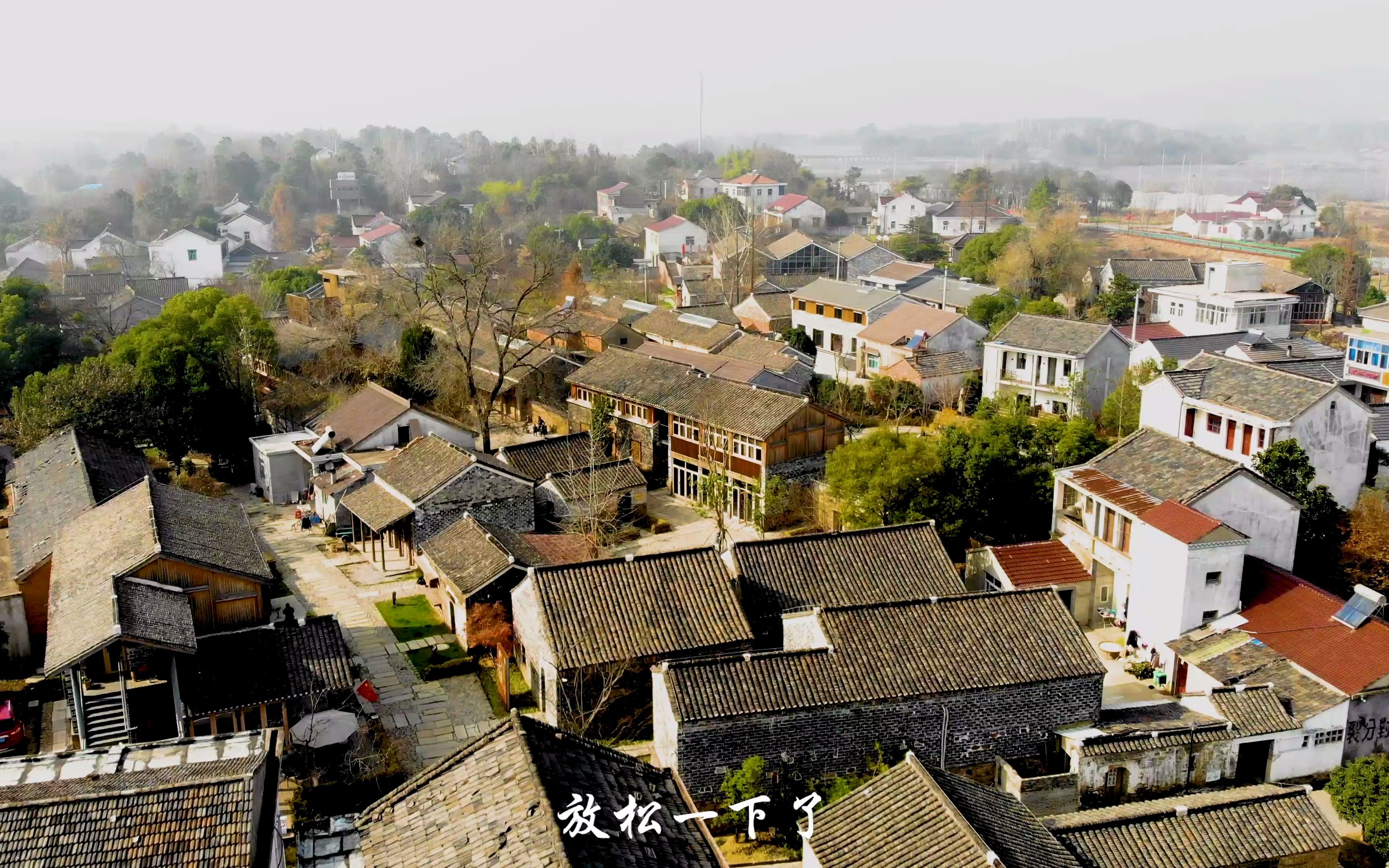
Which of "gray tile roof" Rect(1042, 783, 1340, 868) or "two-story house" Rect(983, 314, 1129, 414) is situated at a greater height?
"two-story house" Rect(983, 314, 1129, 414)

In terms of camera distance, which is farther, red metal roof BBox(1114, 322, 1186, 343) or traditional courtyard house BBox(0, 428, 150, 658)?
red metal roof BBox(1114, 322, 1186, 343)

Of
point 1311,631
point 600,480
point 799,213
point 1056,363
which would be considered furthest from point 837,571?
point 799,213

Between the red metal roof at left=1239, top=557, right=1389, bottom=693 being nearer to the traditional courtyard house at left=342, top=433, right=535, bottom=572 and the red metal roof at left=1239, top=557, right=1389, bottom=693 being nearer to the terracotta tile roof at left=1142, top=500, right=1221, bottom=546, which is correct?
the terracotta tile roof at left=1142, top=500, right=1221, bottom=546

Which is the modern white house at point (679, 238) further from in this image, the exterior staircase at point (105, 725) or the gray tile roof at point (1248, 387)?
the exterior staircase at point (105, 725)

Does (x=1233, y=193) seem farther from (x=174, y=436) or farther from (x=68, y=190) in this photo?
(x=68, y=190)

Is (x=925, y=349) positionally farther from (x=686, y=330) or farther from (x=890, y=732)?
(x=890, y=732)

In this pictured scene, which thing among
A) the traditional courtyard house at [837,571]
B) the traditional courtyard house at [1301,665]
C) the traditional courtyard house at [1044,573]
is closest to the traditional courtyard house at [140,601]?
the traditional courtyard house at [837,571]

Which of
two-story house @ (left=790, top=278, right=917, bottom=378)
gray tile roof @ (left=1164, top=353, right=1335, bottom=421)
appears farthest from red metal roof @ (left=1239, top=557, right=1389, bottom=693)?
two-story house @ (left=790, top=278, right=917, bottom=378)
